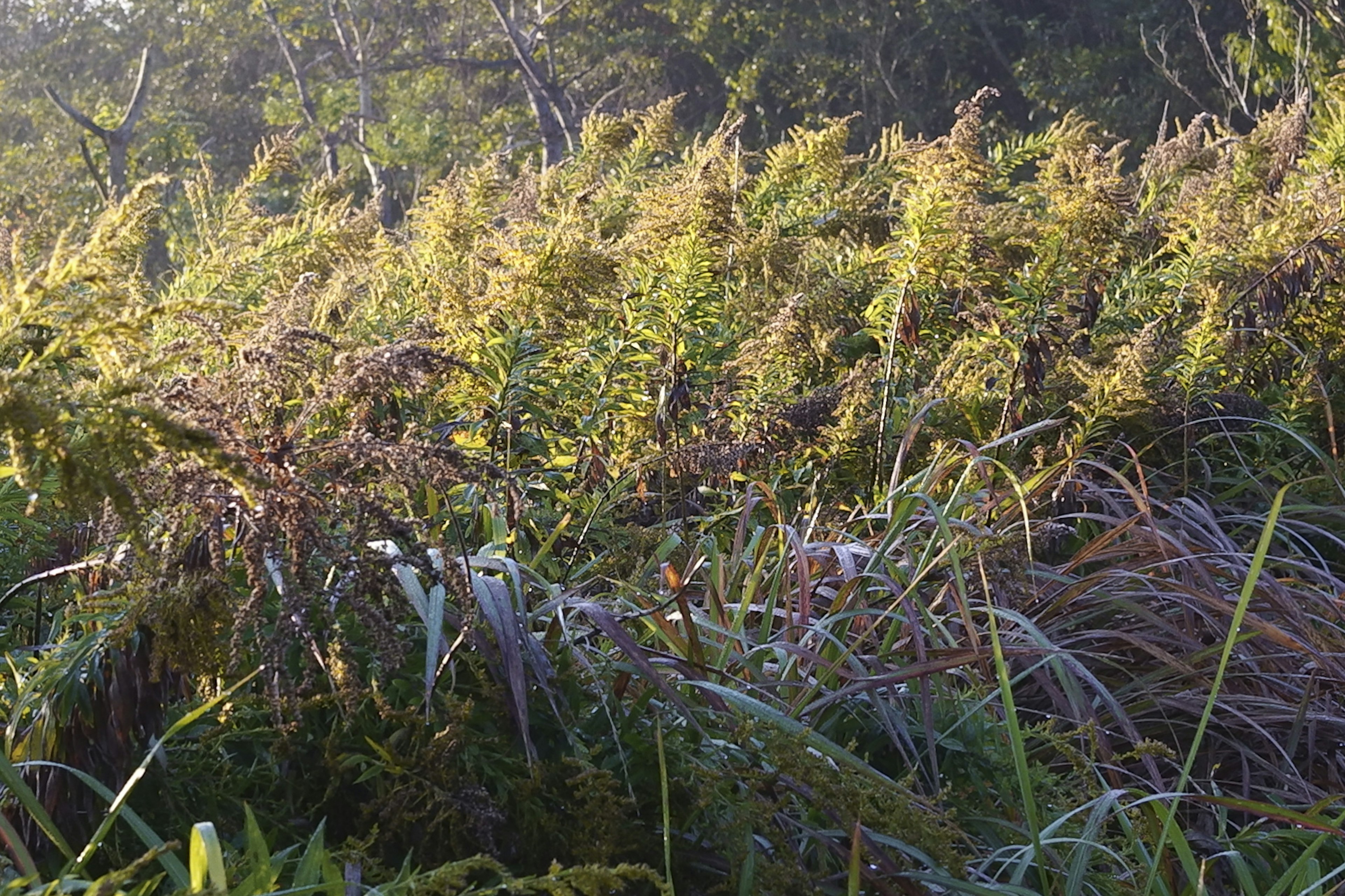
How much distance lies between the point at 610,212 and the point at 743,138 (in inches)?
812

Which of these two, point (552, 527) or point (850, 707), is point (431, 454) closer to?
point (850, 707)

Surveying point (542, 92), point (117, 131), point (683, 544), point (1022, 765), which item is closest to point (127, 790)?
point (1022, 765)

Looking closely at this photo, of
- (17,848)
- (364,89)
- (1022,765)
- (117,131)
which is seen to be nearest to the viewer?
(17,848)

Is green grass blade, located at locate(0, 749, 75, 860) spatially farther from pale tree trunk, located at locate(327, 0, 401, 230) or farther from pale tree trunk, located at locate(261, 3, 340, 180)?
pale tree trunk, located at locate(261, 3, 340, 180)

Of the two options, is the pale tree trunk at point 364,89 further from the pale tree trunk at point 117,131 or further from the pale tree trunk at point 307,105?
the pale tree trunk at point 117,131

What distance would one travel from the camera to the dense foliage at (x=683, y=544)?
167 cm

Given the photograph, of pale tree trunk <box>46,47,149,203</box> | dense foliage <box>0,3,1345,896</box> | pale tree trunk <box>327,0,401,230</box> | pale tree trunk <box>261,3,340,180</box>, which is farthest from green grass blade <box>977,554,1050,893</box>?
pale tree trunk <box>261,3,340,180</box>

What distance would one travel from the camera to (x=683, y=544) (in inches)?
127

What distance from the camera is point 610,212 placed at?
17.7 ft

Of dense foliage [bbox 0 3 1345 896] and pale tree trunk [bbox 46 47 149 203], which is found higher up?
pale tree trunk [bbox 46 47 149 203]

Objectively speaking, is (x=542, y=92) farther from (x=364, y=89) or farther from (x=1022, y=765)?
(x=1022, y=765)

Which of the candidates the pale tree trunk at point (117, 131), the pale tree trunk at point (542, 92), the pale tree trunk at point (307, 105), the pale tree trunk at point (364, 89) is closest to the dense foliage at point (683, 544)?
the pale tree trunk at point (117, 131)

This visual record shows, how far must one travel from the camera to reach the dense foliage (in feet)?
5.47

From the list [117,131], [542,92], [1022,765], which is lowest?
[542,92]
